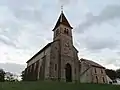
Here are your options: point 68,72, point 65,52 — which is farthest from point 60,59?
point 68,72

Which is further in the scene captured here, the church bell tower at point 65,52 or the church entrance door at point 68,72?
the church entrance door at point 68,72

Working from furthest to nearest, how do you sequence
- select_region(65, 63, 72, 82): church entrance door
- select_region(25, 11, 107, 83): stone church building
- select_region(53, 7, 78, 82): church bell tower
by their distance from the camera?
select_region(65, 63, 72, 82): church entrance door
select_region(53, 7, 78, 82): church bell tower
select_region(25, 11, 107, 83): stone church building

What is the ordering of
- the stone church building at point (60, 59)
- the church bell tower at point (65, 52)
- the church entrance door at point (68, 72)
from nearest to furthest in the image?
the stone church building at point (60, 59) < the church bell tower at point (65, 52) < the church entrance door at point (68, 72)

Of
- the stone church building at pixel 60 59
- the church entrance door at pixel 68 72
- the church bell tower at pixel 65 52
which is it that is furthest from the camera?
the church entrance door at pixel 68 72

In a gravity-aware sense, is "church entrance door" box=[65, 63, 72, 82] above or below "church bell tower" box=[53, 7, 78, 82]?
below

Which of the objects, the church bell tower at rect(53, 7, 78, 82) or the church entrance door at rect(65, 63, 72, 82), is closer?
the church bell tower at rect(53, 7, 78, 82)

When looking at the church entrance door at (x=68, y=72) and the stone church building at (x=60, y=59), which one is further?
the church entrance door at (x=68, y=72)

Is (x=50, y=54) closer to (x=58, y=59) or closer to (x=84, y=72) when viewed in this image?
(x=58, y=59)

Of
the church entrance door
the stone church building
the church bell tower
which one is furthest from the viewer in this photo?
the church entrance door

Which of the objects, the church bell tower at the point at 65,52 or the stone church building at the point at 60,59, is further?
the church bell tower at the point at 65,52

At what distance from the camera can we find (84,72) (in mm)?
47062

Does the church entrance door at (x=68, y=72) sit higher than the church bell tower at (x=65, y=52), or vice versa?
the church bell tower at (x=65, y=52)

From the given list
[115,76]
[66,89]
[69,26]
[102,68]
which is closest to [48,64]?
[69,26]

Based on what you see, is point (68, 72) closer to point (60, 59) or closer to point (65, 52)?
point (60, 59)
